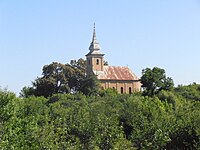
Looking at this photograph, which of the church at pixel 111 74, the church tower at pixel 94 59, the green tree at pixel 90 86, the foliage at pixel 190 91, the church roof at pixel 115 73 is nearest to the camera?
the foliage at pixel 190 91

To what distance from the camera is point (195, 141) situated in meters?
20.2

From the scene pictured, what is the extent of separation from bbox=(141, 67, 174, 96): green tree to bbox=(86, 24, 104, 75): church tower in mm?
19804

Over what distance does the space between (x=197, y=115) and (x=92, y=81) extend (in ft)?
137

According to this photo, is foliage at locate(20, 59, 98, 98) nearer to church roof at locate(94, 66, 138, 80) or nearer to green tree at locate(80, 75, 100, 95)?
green tree at locate(80, 75, 100, 95)

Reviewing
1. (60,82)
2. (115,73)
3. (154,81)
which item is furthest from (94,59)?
(154,81)

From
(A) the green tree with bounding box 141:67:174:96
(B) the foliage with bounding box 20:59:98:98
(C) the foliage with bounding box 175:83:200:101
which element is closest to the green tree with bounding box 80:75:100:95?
(B) the foliage with bounding box 20:59:98:98

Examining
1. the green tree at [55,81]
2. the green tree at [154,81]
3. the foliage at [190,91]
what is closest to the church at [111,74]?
the green tree at [55,81]

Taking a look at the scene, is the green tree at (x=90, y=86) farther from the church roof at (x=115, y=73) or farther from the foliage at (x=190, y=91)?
the foliage at (x=190, y=91)

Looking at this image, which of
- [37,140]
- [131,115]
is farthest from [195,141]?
[131,115]

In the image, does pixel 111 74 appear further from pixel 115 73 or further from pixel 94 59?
pixel 94 59

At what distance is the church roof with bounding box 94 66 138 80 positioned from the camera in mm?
75500

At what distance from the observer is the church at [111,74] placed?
75.2 meters

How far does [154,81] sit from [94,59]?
74.9 ft

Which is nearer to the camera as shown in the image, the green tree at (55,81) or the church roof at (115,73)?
the green tree at (55,81)
